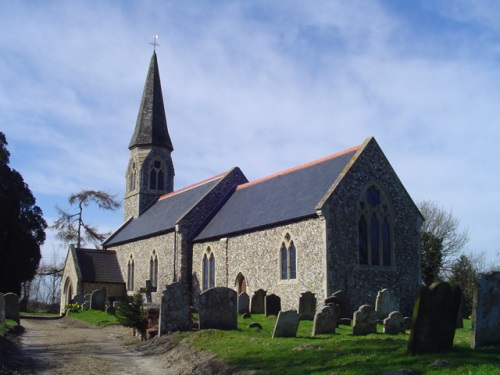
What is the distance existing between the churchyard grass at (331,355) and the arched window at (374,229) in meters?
8.58

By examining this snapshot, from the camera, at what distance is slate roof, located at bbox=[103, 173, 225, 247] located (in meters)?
32.0

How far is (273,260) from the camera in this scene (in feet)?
75.1

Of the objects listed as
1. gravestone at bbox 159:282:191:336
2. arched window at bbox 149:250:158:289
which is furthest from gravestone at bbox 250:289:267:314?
arched window at bbox 149:250:158:289

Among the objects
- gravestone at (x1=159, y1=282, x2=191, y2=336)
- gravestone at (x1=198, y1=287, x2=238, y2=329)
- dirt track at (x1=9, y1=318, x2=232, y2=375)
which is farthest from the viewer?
gravestone at (x1=159, y1=282, x2=191, y2=336)

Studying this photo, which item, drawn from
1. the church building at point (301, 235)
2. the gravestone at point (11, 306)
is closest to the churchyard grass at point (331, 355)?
the church building at point (301, 235)

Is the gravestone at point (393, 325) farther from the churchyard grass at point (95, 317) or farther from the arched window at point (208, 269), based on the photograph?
the arched window at point (208, 269)

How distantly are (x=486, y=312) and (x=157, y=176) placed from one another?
3439cm

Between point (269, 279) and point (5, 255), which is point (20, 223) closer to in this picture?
point (5, 255)

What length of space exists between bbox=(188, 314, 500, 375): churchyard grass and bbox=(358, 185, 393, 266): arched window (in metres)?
8.58

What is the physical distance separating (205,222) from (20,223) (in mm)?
11768

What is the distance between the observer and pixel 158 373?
10.8m

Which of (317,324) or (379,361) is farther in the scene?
(317,324)

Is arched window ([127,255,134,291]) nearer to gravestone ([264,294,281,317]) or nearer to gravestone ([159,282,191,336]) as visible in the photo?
gravestone ([264,294,281,317])

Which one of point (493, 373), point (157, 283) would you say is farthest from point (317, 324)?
point (157, 283)
